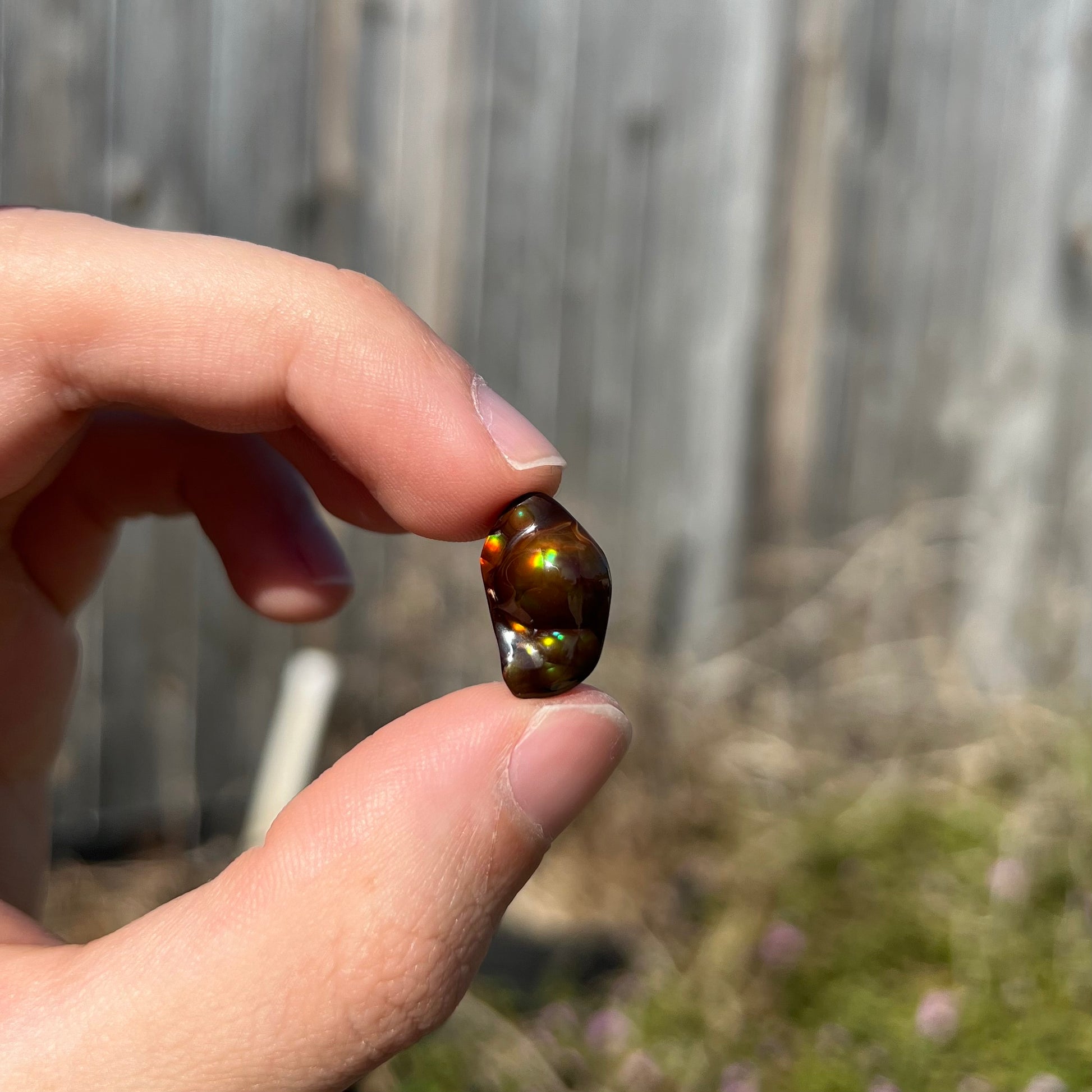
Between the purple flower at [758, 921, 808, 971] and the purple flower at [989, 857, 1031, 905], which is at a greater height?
the purple flower at [989, 857, 1031, 905]

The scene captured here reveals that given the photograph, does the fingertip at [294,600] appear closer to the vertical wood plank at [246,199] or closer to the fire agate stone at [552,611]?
the fire agate stone at [552,611]

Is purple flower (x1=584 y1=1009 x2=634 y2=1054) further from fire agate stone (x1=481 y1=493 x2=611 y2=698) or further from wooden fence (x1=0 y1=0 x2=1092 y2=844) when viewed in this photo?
fire agate stone (x1=481 y1=493 x2=611 y2=698)

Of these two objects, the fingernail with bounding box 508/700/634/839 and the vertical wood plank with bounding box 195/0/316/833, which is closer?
the fingernail with bounding box 508/700/634/839

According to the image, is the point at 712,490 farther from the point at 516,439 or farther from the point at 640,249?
the point at 516,439

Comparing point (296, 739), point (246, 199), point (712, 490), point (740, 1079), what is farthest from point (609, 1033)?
point (246, 199)

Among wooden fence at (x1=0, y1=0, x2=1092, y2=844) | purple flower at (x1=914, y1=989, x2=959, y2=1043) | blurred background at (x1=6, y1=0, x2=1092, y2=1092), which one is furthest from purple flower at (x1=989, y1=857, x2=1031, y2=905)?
wooden fence at (x1=0, y1=0, x2=1092, y2=844)

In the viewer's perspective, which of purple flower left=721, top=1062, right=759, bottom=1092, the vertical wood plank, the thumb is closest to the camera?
the thumb

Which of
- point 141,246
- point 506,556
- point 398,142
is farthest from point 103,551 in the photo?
point 398,142

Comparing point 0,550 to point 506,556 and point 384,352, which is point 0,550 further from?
point 506,556
